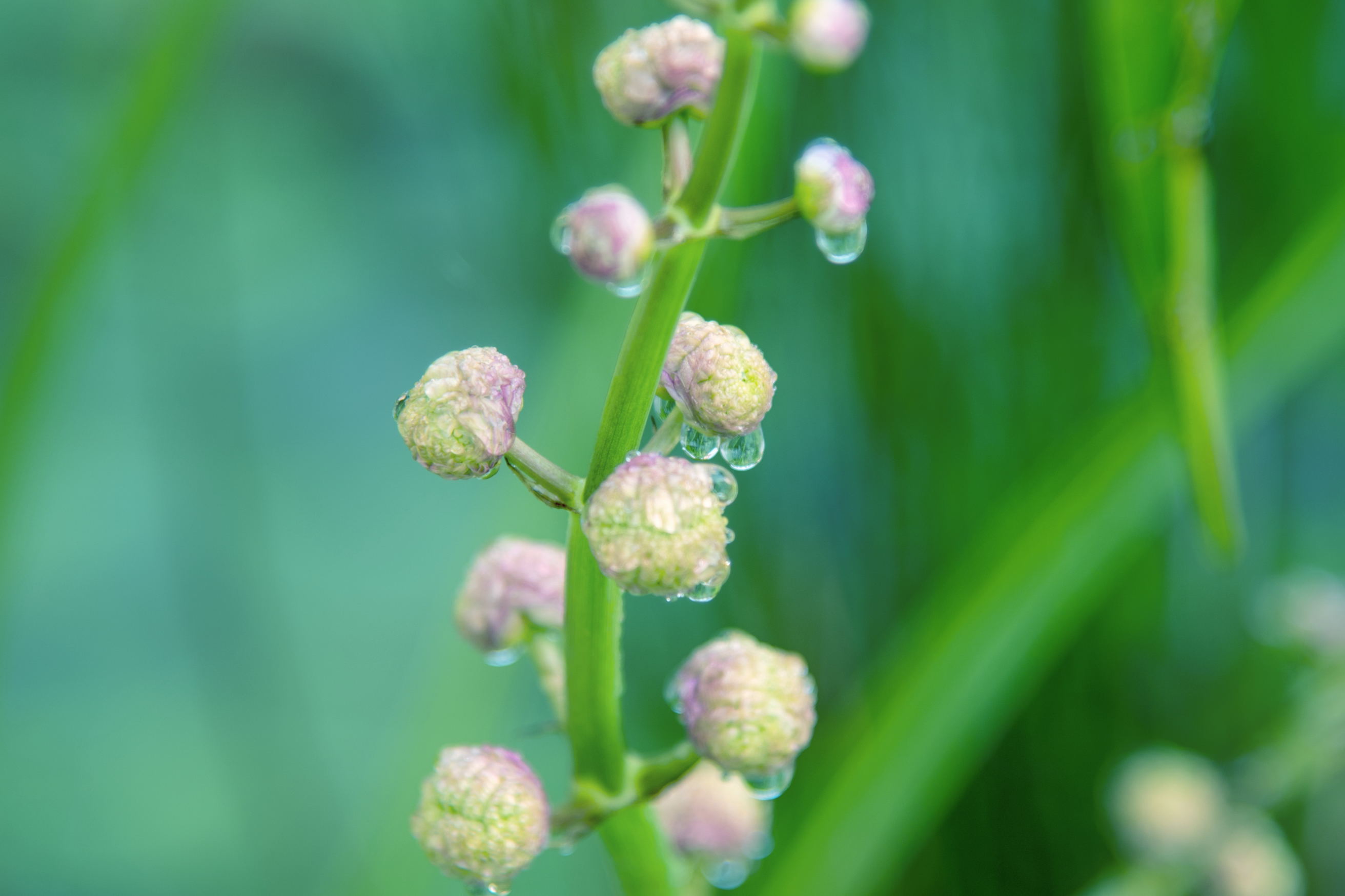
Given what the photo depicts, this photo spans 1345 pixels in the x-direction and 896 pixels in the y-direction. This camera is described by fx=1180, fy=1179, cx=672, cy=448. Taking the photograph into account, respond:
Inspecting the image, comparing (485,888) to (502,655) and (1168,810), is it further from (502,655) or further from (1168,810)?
(1168,810)

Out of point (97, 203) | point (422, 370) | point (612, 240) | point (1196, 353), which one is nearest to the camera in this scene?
point (612, 240)

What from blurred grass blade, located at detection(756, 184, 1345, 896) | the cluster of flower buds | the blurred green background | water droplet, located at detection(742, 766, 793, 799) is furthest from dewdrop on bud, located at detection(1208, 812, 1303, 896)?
Result: water droplet, located at detection(742, 766, 793, 799)

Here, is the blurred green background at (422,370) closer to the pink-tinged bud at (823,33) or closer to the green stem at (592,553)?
the green stem at (592,553)

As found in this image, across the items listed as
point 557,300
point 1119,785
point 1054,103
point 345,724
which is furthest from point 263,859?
point 1054,103

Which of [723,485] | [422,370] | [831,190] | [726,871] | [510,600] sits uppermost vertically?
[831,190]

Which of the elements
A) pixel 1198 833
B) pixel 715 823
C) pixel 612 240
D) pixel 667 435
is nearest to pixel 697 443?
pixel 667 435

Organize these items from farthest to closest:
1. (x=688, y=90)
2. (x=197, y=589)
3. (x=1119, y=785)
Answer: (x=197, y=589) → (x=1119, y=785) → (x=688, y=90)

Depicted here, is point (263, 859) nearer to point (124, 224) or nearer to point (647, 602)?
point (647, 602)
